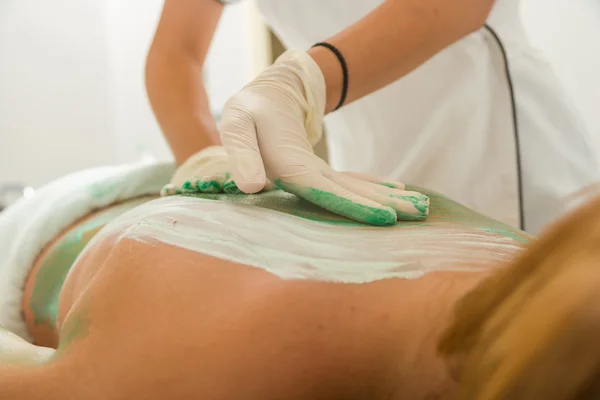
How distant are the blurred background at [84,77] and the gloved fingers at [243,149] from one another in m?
1.64

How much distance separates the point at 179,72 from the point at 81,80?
184 cm

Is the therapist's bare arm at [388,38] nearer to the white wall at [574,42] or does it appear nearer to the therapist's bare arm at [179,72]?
the therapist's bare arm at [179,72]

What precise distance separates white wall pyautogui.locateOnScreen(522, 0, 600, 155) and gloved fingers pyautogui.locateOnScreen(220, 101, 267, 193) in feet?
3.89

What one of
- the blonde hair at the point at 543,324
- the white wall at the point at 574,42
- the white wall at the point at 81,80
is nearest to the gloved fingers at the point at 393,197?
the blonde hair at the point at 543,324

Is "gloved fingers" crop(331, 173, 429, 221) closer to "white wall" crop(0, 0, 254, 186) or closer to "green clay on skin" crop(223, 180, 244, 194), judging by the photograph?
"green clay on skin" crop(223, 180, 244, 194)

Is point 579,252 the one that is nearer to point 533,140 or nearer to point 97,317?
point 97,317

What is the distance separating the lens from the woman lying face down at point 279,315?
370 millimetres

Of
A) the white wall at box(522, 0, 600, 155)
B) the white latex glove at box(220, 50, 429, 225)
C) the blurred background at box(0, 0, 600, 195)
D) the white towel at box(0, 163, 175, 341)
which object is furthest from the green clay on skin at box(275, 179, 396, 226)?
the blurred background at box(0, 0, 600, 195)

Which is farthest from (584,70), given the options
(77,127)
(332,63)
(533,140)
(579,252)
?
(77,127)

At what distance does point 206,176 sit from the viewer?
28.1 inches

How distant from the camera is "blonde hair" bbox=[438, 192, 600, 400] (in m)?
0.26

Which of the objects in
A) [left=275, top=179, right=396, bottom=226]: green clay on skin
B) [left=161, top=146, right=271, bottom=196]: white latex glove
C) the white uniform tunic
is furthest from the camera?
the white uniform tunic

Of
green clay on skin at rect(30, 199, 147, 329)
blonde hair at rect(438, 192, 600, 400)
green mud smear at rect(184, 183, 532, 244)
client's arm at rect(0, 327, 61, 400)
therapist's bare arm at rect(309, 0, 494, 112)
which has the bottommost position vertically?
green clay on skin at rect(30, 199, 147, 329)


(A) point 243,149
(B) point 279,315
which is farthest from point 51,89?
(B) point 279,315
